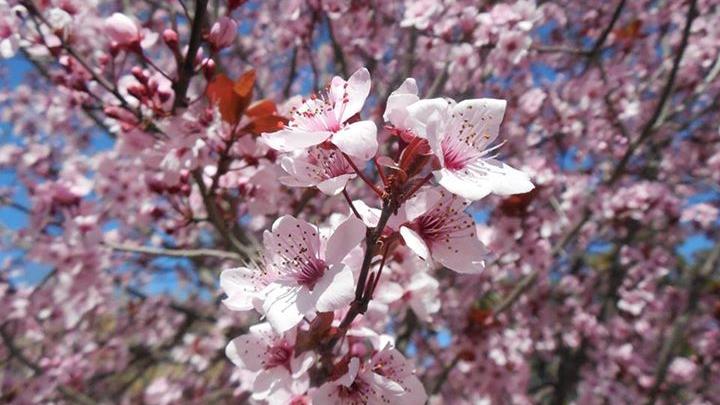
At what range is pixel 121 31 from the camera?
4.95 feet

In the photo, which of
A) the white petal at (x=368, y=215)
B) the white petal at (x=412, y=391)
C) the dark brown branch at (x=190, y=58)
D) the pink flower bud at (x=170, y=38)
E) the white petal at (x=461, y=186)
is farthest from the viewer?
the pink flower bud at (x=170, y=38)

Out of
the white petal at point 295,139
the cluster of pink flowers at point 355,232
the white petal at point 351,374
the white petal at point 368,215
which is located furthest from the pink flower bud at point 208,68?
the white petal at point 351,374

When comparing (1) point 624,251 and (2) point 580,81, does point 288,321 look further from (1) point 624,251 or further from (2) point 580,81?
(1) point 624,251

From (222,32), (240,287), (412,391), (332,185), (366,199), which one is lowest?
(366,199)

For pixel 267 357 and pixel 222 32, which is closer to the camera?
pixel 267 357

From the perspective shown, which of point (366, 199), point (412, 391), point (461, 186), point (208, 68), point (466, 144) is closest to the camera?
point (461, 186)

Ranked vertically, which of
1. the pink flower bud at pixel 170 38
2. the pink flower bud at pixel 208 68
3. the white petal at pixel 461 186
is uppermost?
the pink flower bud at pixel 170 38

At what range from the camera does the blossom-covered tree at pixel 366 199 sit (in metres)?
0.96

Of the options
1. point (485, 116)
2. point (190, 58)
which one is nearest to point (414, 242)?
point (485, 116)

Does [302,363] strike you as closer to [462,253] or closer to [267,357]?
[267,357]

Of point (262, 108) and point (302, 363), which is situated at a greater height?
point (262, 108)

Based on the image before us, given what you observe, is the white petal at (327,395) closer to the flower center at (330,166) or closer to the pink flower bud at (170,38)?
the flower center at (330,166)

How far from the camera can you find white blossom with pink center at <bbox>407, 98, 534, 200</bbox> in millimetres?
835

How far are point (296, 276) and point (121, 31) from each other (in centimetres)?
99
